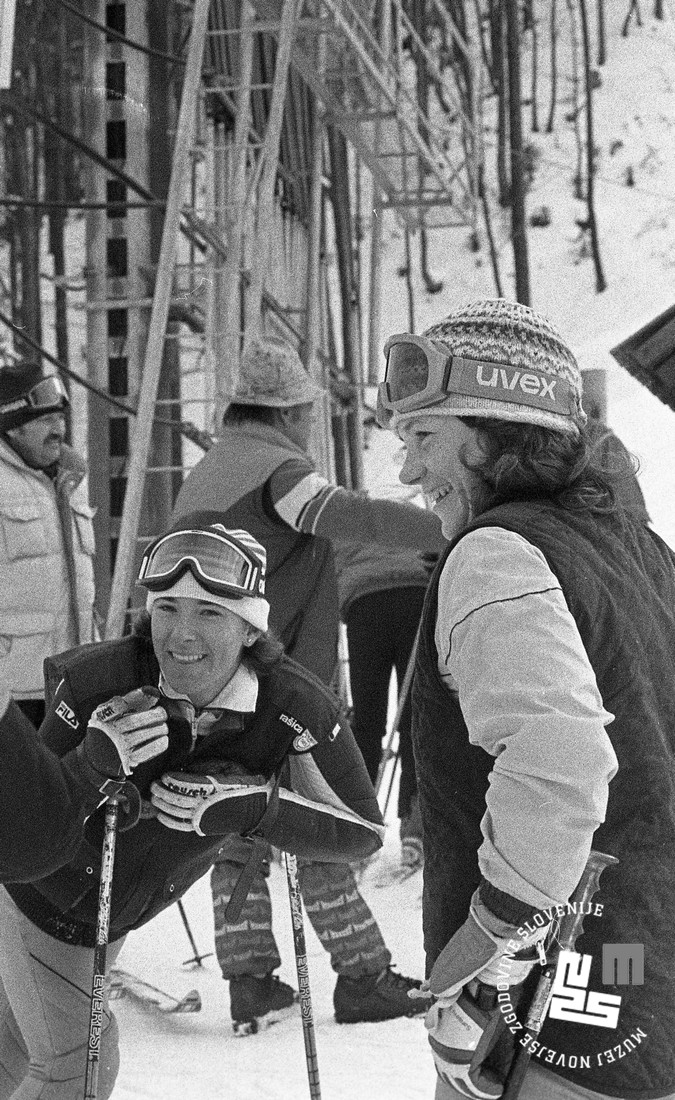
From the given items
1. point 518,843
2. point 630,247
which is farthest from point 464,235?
point 518,843

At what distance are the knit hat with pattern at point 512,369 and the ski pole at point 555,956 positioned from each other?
0.56 metres

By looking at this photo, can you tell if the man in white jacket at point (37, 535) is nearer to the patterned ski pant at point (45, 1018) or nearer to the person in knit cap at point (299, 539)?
the person in knit cap at point (299, 539)

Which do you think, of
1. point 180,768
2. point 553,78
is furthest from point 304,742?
point 553,78

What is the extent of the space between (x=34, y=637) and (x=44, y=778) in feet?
7.97

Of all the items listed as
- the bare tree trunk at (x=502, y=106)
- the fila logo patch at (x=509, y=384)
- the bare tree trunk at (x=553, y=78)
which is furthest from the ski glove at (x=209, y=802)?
the bare tree trunk at (x=553, y=78)

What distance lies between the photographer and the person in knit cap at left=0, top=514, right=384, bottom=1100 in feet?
8.70

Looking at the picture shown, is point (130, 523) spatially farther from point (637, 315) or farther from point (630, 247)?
point (630, 247)

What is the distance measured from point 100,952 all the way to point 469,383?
4.56ft

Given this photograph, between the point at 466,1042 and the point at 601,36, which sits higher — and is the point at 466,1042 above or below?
below

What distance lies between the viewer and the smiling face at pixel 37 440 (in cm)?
462

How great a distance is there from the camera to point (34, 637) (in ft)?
14.8

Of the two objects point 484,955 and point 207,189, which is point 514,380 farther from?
point 207,189

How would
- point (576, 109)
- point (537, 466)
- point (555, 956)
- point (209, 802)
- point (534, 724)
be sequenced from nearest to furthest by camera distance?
point (534, 724) < point (555, 956) < point (537, 466) < point (209, 802) < point (576, 109)

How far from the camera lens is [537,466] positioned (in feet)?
5.85
